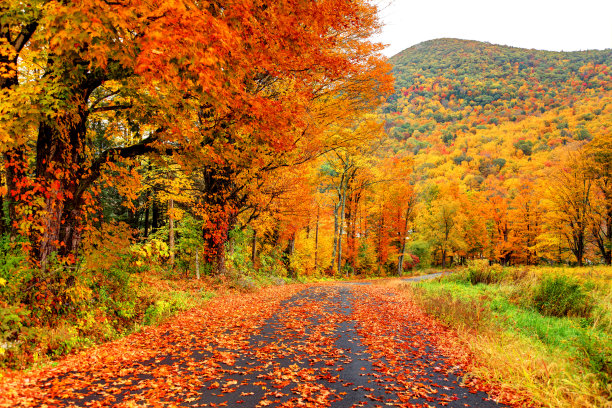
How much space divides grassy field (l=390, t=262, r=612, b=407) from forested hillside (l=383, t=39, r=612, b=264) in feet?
41.9

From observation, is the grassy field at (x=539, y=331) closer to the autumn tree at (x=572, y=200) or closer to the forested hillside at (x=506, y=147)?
the autumn tree at (x=572, y=200)

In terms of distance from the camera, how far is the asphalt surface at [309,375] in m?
4.05

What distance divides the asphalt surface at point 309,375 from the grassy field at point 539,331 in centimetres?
74

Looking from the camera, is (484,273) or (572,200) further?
(572,200)

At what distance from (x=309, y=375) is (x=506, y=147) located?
300 feet

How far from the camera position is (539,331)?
821 cm

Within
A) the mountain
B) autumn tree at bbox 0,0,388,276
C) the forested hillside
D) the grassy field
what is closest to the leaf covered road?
the grassy field

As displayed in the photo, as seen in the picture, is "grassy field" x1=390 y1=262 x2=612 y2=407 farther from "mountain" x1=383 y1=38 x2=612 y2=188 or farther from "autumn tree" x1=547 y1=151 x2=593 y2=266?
"mountain" x1=383 y1=38 x2=612 y2=188

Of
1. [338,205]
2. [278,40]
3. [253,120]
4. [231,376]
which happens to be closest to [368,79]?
[278,40]

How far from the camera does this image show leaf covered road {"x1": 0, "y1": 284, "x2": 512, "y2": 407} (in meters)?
4.02

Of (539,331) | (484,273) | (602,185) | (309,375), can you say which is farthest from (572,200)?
(309,375)

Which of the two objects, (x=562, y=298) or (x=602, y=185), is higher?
(x=602, y=185)

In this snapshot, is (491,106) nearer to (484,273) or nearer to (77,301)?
(484,273)

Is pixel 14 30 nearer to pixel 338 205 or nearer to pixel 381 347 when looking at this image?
pixel 381 347
